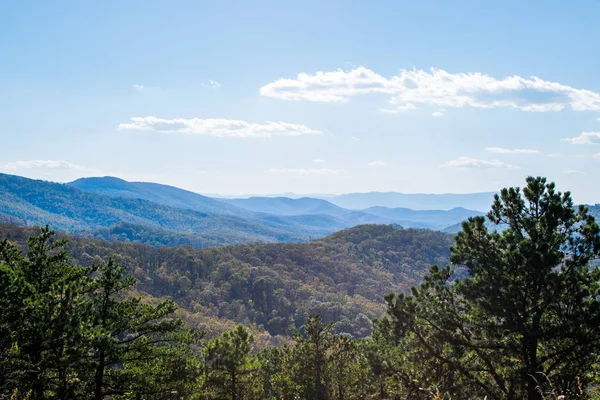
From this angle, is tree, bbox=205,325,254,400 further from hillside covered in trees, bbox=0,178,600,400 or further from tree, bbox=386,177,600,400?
tree, bbox=386,177,600,400

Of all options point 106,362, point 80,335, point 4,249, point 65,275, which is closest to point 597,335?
point 80,335

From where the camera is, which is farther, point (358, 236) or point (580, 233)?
point (358, 236)

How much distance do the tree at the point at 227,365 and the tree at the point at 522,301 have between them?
8.91 m

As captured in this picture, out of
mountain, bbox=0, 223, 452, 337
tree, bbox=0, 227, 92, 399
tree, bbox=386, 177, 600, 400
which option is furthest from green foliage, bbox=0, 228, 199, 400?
mountain, bbox=0, 223, 452, 337

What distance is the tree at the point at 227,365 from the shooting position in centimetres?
1750

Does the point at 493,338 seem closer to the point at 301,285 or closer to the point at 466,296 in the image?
the point at 466,296

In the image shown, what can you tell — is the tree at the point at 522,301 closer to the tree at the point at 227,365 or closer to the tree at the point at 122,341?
the tree at the point at 122,341

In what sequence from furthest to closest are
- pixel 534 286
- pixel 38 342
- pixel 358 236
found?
pixel 358 236 < pixel 534 286 < pixel 38 342

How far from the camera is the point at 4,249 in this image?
11.3 metres

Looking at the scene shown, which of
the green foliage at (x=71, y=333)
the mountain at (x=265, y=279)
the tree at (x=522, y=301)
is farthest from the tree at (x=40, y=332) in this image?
the mountain at (x=265, y=279)

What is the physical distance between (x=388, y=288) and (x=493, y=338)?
442 ft

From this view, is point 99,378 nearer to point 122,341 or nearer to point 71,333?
point 122,341

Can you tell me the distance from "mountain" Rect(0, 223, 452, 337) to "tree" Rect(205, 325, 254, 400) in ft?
209

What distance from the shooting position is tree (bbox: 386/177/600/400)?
381 inches
